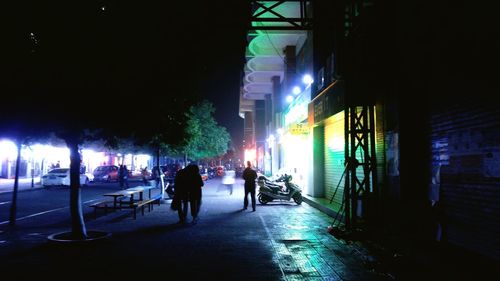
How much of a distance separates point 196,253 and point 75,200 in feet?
10.9

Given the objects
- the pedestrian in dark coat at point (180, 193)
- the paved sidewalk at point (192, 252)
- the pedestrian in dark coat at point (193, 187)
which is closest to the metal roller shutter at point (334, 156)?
the paved sidewalk at point (192, 252)

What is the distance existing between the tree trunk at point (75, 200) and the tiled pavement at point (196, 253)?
54 centimetres

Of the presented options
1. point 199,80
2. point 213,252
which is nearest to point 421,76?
point 199,80

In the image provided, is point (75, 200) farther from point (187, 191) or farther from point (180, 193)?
point (187, 191)

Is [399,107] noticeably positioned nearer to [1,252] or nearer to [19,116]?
[19,116]

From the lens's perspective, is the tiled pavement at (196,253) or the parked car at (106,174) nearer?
the tiled pavement at (196,253)

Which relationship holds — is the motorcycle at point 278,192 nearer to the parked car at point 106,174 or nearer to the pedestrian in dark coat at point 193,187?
the pedestrian in dark coat at point 193,187

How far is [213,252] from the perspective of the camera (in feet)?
26.1

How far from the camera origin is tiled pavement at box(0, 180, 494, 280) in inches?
253

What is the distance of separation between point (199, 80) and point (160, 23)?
6.51 feet

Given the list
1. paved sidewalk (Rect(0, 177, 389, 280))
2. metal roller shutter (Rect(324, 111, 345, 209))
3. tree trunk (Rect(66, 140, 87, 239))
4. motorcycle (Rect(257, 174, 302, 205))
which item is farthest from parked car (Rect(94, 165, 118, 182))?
tree trunk (Rect(66, 140, 87, 239))

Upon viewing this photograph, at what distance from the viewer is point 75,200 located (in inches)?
360

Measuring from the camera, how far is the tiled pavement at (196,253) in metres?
6.43

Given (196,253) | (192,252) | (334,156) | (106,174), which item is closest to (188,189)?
(192,252)
